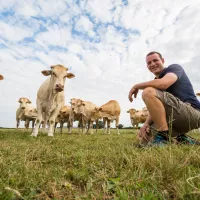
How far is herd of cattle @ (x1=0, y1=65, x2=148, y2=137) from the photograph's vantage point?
26.1 ft

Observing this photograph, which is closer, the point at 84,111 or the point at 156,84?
the point at 156,84

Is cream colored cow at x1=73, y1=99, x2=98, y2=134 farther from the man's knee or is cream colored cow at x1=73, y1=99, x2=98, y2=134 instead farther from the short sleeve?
the man's knee

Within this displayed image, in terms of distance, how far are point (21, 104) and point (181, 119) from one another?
15.6 m

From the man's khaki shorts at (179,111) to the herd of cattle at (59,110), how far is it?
1091 mm

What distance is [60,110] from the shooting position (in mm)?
14273

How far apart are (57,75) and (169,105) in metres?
5.17

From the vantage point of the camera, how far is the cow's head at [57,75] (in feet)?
24.4

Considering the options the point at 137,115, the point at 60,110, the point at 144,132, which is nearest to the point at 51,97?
the point at 144,132

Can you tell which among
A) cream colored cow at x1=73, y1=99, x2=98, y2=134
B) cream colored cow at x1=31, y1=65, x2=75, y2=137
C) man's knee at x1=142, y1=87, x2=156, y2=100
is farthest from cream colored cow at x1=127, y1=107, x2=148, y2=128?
man's knee at x1=142, y1=87, x2=156, y2=100

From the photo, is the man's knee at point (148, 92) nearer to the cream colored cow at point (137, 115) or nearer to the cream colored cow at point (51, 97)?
the cream colored cow at point (51, 97)

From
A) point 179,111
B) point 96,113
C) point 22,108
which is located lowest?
point 179,111

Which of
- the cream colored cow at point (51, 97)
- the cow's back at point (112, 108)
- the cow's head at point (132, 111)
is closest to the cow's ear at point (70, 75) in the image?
the cream colored cow at point (51, 97)

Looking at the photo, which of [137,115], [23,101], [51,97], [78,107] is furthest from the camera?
[137,115]

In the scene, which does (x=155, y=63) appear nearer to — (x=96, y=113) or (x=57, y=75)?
(x=57, y=75)
